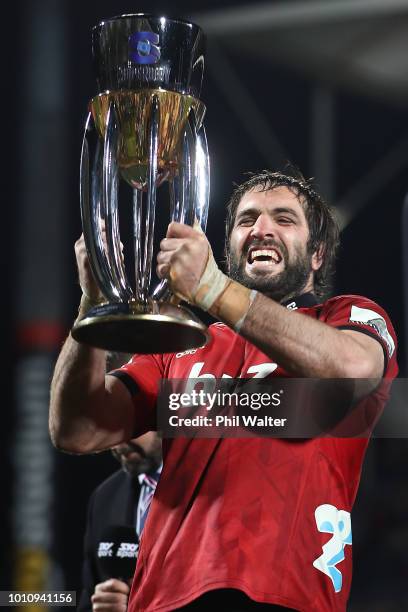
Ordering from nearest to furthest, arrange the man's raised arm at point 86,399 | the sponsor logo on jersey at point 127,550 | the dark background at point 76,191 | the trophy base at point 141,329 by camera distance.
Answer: the trophy base at point 141,329 < the man's raised arm at point 86,399 < the sponsor logo on jersey at point 127,550 < the dark background at point 76,191

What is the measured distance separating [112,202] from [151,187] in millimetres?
86

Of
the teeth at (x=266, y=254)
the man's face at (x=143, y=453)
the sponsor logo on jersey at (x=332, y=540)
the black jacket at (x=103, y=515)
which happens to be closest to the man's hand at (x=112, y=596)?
the black jacket at (x=103, y=515)

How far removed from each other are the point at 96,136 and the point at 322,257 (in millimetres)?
639

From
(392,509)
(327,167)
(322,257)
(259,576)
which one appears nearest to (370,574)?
(392,509)

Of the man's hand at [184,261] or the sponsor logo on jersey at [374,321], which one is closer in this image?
the man's hand at [184,261]

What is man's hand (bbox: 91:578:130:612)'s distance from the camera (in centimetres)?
232

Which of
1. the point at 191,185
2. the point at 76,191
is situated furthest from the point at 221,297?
the point at 76,191

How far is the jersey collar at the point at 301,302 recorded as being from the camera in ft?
6.56

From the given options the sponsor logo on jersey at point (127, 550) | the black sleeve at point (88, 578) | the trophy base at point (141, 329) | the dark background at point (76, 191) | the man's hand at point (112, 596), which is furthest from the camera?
the dark background at point (76, 191)

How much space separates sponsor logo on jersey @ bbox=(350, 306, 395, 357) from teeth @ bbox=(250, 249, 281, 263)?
193 mm

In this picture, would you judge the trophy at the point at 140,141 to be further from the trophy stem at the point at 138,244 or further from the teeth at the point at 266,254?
the teeth at the point at 266,254

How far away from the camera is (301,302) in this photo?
201 cm

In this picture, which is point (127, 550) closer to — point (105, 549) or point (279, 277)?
point (105, 549)

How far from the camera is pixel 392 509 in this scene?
5.69 meters
